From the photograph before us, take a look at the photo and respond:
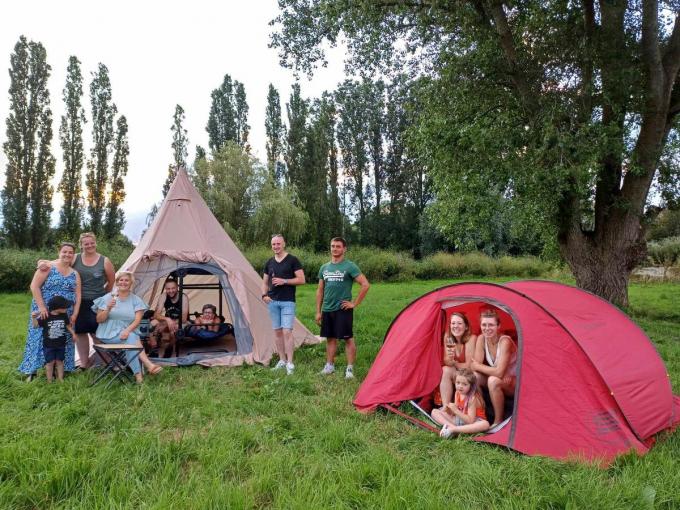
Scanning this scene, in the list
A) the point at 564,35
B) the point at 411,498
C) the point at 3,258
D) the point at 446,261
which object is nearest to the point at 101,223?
the point at 3,258

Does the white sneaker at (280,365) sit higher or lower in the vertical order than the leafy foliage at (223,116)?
lower

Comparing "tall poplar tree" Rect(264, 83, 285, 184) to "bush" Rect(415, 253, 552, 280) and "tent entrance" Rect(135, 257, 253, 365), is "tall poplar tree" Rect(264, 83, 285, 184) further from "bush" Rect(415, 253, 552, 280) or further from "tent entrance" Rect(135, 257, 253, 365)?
"tent entrance" Rect(135, 257, 253, 365)

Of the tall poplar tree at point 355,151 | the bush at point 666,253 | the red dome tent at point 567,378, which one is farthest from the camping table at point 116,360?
the tall poplar tree at point 355,151

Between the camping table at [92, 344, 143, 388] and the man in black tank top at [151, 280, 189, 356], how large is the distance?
3.71ft

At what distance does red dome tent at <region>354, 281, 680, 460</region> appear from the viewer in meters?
3.08

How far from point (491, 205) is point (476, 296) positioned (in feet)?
12.6

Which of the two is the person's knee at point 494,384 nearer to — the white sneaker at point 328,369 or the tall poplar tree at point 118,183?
the white sneaker at point 328,369

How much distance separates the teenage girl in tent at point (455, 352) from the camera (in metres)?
3.82

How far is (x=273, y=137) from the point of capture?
2933 cm

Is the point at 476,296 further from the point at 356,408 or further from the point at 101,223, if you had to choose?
the point at 101,223

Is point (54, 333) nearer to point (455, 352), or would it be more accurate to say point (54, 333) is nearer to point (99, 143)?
point (455, 352)

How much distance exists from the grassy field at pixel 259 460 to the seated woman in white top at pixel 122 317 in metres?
0.46

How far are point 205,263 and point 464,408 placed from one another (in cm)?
375

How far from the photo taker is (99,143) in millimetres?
23234
